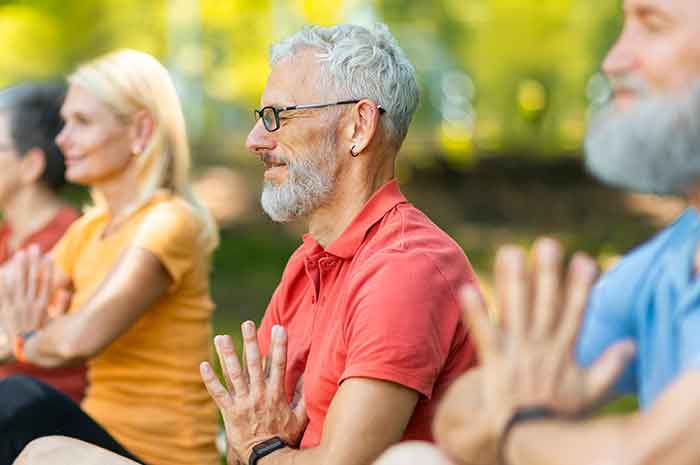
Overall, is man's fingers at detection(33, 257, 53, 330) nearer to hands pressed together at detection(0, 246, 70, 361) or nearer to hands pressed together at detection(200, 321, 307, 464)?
hands pressed together at detection(0, 246, 70, 361)

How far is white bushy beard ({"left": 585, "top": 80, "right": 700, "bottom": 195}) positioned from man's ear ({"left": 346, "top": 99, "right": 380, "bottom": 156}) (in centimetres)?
87

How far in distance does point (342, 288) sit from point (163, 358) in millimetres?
1131

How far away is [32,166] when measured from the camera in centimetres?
451

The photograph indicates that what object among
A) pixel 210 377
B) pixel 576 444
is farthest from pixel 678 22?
pixel 210 377

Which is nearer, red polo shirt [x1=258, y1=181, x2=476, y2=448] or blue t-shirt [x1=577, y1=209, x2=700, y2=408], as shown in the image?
blue t-shirt [x1=577, y1=209, x2=700, y2=408]

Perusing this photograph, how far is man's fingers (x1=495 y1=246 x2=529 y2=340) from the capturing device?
181 cm

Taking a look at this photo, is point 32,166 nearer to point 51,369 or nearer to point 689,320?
point 51,369

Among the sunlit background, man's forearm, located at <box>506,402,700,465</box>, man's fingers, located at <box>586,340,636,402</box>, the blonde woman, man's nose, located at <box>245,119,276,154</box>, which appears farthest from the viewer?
the sunlit background

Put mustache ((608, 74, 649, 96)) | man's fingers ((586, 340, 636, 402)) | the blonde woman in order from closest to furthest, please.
Answer: man's fingers ((586, 340, 636, 402))
mustache ((608, 74, 649, 96))
the blonde woman

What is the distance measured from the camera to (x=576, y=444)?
177cm

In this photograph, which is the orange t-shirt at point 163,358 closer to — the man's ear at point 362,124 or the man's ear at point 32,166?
the man's ear at point 32,166

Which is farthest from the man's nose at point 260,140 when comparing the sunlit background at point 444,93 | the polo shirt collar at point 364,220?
the sunlit background at point 444,93

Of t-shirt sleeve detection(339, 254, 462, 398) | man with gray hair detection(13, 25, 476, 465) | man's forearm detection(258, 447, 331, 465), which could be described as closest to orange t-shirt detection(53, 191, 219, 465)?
man with gray hair detection(13, 25, 476, 465)

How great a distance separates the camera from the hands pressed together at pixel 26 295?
12.3 feet
